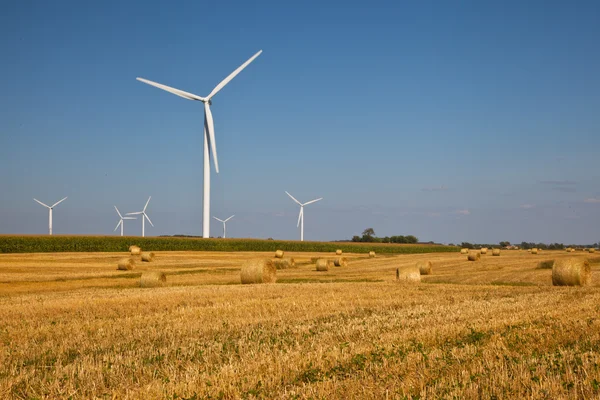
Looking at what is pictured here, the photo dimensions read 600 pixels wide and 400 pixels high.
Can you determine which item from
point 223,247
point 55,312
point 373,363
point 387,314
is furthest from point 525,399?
point 223,247

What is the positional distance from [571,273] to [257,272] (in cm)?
1325

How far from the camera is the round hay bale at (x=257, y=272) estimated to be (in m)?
26.4

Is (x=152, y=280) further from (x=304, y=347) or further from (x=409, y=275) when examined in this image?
(x=304, y=347)

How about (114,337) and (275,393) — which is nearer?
(275,393)

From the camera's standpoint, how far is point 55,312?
48.7 ft

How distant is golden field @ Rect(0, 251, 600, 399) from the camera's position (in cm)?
653

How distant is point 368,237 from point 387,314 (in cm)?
10658

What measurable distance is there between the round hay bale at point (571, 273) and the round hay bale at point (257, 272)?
40.3 feet

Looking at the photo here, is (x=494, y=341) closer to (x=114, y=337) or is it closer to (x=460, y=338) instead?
(x=460, y=338)

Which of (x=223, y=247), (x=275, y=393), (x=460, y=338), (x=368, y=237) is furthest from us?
(x=368, y=237)

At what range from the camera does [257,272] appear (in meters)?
26.5

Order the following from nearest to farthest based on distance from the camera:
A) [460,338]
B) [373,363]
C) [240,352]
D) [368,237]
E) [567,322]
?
[373,363] → [240,352] → [460,338] → [567,322] → [368,237]

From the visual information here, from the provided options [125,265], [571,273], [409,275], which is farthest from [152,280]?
[571,273]

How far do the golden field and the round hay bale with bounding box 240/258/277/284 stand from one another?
8888 millimetres
